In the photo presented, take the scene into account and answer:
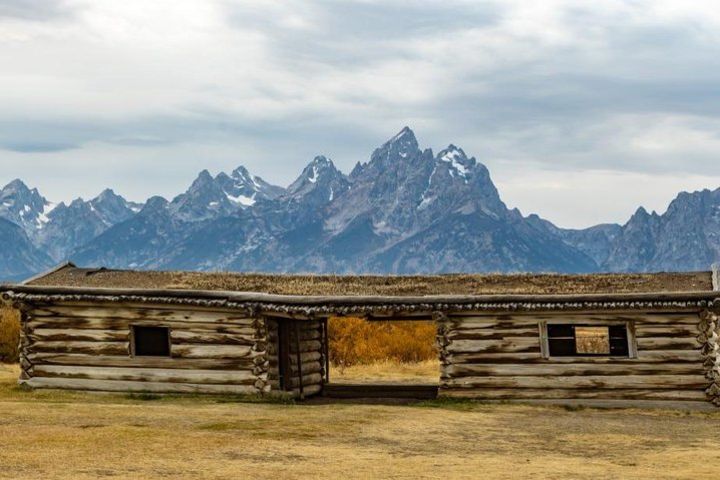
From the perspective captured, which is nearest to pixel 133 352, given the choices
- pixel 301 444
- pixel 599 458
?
pixel 301 444

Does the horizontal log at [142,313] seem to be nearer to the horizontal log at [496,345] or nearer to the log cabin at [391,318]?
the log cabin at [391,318]

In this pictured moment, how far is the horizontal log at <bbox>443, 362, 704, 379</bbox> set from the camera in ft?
70.2

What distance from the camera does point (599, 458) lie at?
49.3ft

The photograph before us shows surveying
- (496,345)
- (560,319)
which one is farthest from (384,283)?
(560,319)

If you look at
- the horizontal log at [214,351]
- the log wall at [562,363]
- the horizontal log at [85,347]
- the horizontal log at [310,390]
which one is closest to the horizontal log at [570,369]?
the log wall at [562,363]

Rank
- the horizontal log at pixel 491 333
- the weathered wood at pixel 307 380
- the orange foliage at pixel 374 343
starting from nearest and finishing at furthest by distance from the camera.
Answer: the horizontal log at pixel 491 333 < the weathered wood at pixel 307 380 < the orange foliage at pixel 374 343

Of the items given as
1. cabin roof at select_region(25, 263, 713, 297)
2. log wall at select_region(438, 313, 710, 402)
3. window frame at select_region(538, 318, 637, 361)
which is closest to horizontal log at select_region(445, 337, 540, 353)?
log wall at select_region(438, 313, 710, 402)

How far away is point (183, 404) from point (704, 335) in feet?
34.3

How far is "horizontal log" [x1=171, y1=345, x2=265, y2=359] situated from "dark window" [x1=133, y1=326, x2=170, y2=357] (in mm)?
908

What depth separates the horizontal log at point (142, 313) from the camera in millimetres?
22328

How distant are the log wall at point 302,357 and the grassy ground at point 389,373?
6.15ft

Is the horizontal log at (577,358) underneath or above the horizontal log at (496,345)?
underneath

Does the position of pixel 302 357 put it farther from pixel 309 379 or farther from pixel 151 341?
pixel 151 341

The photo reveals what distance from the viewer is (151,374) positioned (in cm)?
2286
